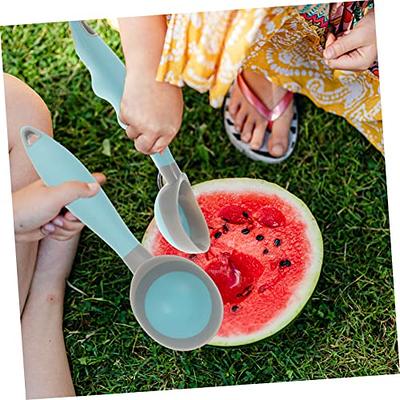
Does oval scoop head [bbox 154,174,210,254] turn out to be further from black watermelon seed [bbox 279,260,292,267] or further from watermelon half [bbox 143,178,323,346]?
black watermelon seed [bbox 279,260,292,267]

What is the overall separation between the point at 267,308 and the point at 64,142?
23.1 inches

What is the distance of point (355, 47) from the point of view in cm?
118

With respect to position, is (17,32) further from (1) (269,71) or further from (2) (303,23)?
(2) (303,23)

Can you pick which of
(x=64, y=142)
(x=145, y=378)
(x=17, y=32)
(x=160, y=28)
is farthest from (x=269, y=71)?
(x=145, y=378)

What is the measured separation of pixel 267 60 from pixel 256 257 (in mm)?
401

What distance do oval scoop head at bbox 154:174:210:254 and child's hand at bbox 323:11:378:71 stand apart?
360 mm

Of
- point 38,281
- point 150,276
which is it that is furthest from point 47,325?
point 150,276

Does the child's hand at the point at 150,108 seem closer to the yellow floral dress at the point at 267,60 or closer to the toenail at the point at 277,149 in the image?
the yellow floral dress at the point at 267,60

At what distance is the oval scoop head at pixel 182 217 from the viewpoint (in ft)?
4.19

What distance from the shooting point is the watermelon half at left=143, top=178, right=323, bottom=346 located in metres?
1.30

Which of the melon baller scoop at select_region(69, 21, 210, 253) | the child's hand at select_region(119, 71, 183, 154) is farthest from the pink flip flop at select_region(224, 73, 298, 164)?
the child's hand at select_region(119, 71, 183, 154)

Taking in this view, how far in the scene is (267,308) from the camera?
1303 mm

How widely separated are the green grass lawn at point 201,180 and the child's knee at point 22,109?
0.25ft

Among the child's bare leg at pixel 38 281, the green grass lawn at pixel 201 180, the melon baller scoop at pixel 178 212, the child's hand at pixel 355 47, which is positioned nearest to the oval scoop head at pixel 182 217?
the melon baller scoop at pixel 178 212
